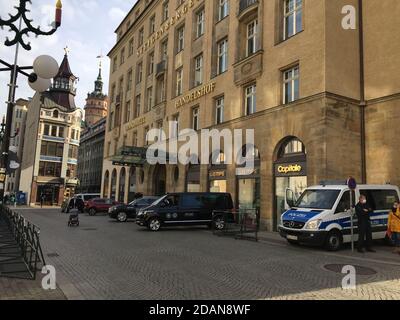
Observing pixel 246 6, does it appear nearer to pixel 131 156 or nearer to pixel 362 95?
pixel 362 95

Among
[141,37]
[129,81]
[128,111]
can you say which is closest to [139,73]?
[129,81]

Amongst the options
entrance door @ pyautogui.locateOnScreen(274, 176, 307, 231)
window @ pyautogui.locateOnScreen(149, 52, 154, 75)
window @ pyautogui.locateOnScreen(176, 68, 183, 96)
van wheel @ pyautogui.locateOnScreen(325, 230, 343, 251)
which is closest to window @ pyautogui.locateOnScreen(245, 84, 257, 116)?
entrance door @ pyautogui.locateOnScreen(274, 176, 307, 231)

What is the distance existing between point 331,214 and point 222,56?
17290mm

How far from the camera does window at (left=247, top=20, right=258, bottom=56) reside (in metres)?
23.2

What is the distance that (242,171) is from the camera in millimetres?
22484

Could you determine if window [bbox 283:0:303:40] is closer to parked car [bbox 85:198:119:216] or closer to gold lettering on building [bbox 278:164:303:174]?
gold lettering on building [bbox 278:164:303:174]

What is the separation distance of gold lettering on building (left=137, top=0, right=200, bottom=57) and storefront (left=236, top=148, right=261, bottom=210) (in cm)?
1624

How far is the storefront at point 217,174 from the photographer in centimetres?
2422

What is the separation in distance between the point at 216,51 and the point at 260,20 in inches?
222

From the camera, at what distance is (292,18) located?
2055 cm

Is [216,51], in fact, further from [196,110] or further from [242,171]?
[242,171]

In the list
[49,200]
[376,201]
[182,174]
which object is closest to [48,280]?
[376,201]

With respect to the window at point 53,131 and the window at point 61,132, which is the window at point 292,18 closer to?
the window at point 53,131

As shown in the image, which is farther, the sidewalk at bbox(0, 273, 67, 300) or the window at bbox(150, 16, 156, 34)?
the window at bbox(150, 16, 156, 34)
